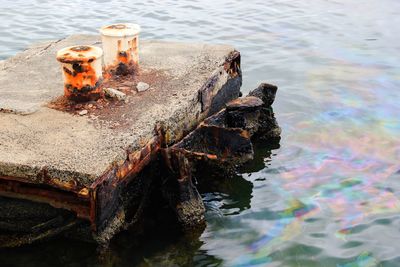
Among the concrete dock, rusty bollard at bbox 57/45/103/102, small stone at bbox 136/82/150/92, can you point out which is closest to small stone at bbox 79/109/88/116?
the concrete dock

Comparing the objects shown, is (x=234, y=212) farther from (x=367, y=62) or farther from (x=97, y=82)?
(x=367, y=62)

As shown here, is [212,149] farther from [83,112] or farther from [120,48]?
[120,48]

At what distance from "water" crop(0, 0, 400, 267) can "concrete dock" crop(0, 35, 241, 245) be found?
67cm

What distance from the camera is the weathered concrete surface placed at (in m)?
4.50

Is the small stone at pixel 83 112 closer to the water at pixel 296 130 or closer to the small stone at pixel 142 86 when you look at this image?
the small stone at pixel 142 86

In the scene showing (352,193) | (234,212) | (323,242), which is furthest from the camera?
(352,193)

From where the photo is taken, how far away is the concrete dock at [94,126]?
177 inches

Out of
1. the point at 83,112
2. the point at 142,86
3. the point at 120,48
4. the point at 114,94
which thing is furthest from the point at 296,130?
the point at 83,112

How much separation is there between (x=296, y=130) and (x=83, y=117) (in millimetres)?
3527

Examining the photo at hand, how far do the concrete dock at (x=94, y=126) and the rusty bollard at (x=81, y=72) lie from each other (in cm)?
17

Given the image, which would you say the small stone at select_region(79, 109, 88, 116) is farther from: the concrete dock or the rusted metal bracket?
the rusted metal bracket

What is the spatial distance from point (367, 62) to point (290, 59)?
146 cm

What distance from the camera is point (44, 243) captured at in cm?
503

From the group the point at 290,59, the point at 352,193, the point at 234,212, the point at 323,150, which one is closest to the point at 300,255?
the point at 234,212
